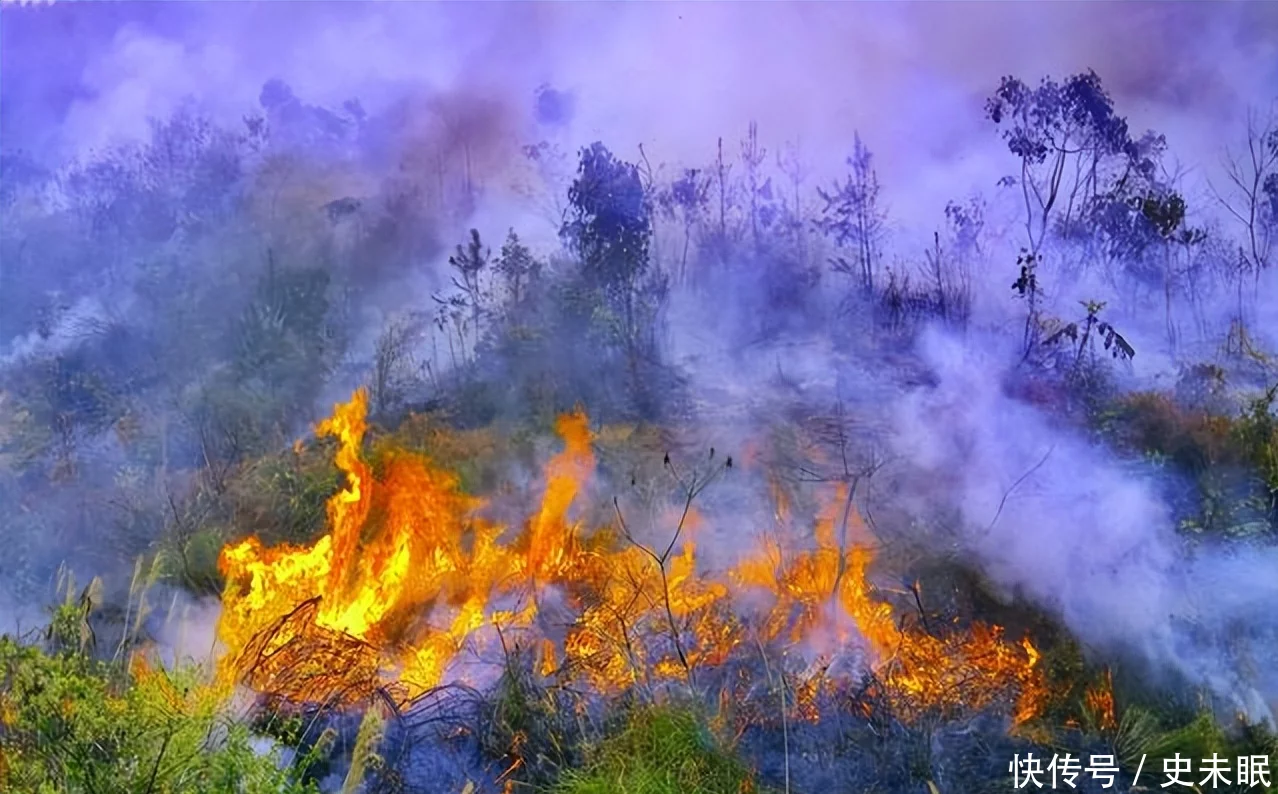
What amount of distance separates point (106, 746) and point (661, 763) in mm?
2161

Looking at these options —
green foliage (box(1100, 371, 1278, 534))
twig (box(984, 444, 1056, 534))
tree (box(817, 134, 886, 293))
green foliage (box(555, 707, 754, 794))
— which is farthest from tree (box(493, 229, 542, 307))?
green foliage (box(1100, 371, 1278, 534))

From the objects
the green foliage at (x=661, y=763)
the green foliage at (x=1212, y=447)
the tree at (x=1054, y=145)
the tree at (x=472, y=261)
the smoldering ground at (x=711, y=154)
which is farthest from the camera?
the tree at (x=472, y=261)

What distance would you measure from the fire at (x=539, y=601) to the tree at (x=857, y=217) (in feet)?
3.68

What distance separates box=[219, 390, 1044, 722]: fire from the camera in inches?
212

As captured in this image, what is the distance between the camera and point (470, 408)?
18.9 feet

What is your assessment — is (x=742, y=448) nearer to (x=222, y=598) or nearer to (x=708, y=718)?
(x=708, y=718)

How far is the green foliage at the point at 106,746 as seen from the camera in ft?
13.9

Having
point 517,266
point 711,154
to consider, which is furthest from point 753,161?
point 517,266

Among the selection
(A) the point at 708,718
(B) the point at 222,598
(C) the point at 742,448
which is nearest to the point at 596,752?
(A) the point at 708,718

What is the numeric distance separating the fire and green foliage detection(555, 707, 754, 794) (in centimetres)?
23

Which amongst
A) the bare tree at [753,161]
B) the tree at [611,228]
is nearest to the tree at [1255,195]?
the bare tree at [753,161]

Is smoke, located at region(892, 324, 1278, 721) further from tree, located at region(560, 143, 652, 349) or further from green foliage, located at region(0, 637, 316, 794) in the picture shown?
green foliage, located at region(0, 637, 316, 794)

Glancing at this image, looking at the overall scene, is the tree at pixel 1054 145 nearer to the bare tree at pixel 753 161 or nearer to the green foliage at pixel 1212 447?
the green foliage at pixel 1212 447

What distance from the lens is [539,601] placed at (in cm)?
555
